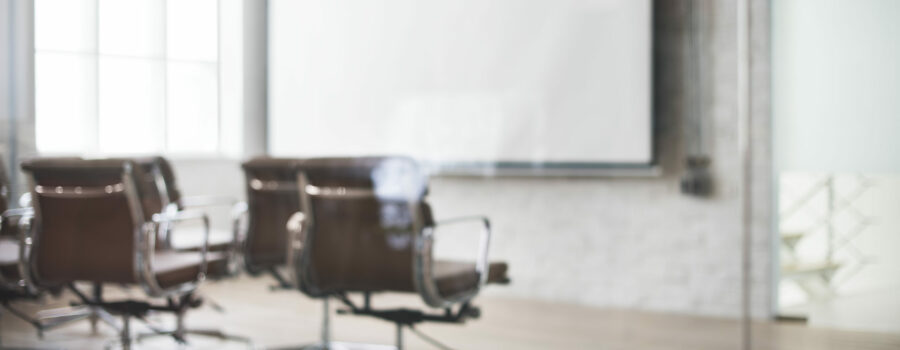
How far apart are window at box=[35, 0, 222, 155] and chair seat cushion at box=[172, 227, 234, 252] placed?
1.18 ft

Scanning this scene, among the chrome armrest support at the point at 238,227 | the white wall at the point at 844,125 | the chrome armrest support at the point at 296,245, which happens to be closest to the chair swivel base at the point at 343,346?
the chrome armrest support at the point at 238,227

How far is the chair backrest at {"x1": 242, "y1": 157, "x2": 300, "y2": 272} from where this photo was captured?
304 cm

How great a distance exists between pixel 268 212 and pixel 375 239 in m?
0.71

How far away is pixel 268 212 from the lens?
3.10 meters

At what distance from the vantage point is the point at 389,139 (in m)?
3.09

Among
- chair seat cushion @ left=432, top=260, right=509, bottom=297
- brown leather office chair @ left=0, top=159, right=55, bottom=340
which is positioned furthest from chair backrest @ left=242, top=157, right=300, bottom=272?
brown leather office chair @ left=0, top=159, right=55, bottom=340

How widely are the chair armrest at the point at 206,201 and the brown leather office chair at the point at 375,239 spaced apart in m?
0.72

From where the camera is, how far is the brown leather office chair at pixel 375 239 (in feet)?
8.23

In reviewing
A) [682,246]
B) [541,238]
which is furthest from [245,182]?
[682,246]

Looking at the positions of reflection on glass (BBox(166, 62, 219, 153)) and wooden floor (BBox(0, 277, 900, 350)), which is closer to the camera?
wooden floor (BBox(0, 277, 900, 350))

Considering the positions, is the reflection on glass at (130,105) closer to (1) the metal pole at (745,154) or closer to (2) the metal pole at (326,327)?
(2) the metal pole at (326,327)

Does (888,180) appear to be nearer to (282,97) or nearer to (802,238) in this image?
(802,238)

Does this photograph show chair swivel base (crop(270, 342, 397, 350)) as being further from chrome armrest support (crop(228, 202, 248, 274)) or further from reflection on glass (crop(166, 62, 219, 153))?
reflection on glass (crop(166, 62, 219, 153))

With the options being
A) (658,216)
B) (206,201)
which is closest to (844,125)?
(658,216)
